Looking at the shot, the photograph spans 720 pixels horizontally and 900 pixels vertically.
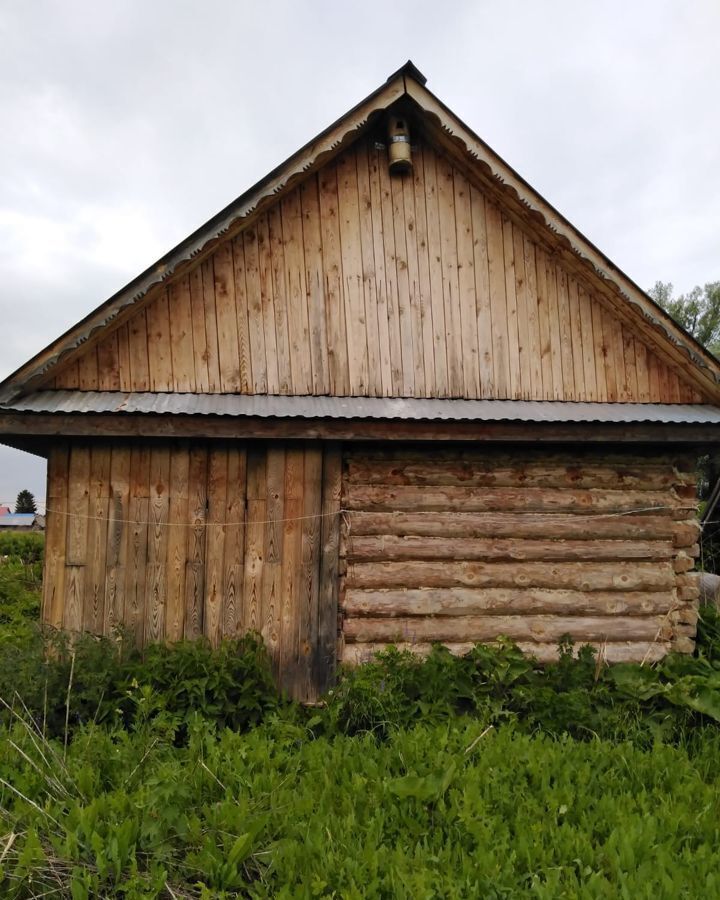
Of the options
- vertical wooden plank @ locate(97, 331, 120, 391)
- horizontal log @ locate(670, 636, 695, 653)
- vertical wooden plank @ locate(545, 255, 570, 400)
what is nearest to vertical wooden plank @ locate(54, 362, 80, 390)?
vertical wooden plank @ locate(97, 331, 120, 391)

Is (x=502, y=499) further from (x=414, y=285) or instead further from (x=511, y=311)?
(x=414, y=285)

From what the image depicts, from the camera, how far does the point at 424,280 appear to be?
264 inches

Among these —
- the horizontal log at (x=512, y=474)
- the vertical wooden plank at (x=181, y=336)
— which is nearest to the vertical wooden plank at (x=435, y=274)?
the horizontal log at (x=512, y=474)

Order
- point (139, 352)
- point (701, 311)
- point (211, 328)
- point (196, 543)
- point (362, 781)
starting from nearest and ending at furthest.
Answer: point (362, 781) < point (196, 543) < point (139, 352) < point (211, 328) < point (701, 311)

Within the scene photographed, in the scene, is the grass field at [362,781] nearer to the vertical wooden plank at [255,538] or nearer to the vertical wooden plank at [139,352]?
the vertical wooden plank at [255,538]

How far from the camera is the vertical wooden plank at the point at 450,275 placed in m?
6.58

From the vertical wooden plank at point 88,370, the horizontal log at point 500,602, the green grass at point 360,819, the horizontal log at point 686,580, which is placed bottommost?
the green grass at point 360,819

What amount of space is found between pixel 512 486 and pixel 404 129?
4114 mm

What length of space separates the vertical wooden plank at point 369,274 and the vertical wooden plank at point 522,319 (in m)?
1.52

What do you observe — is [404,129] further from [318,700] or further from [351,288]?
[318,700]

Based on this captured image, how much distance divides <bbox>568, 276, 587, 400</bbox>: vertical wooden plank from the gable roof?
0.32 metres

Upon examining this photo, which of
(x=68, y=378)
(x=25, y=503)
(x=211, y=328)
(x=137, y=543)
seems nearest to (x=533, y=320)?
(x=211, y=328)

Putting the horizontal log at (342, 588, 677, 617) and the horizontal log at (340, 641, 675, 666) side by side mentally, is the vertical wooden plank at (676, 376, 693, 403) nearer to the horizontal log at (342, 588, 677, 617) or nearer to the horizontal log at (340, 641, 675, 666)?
the horizontal log at (342, 588, 677, 617)

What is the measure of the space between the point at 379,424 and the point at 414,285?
6.05 ft
